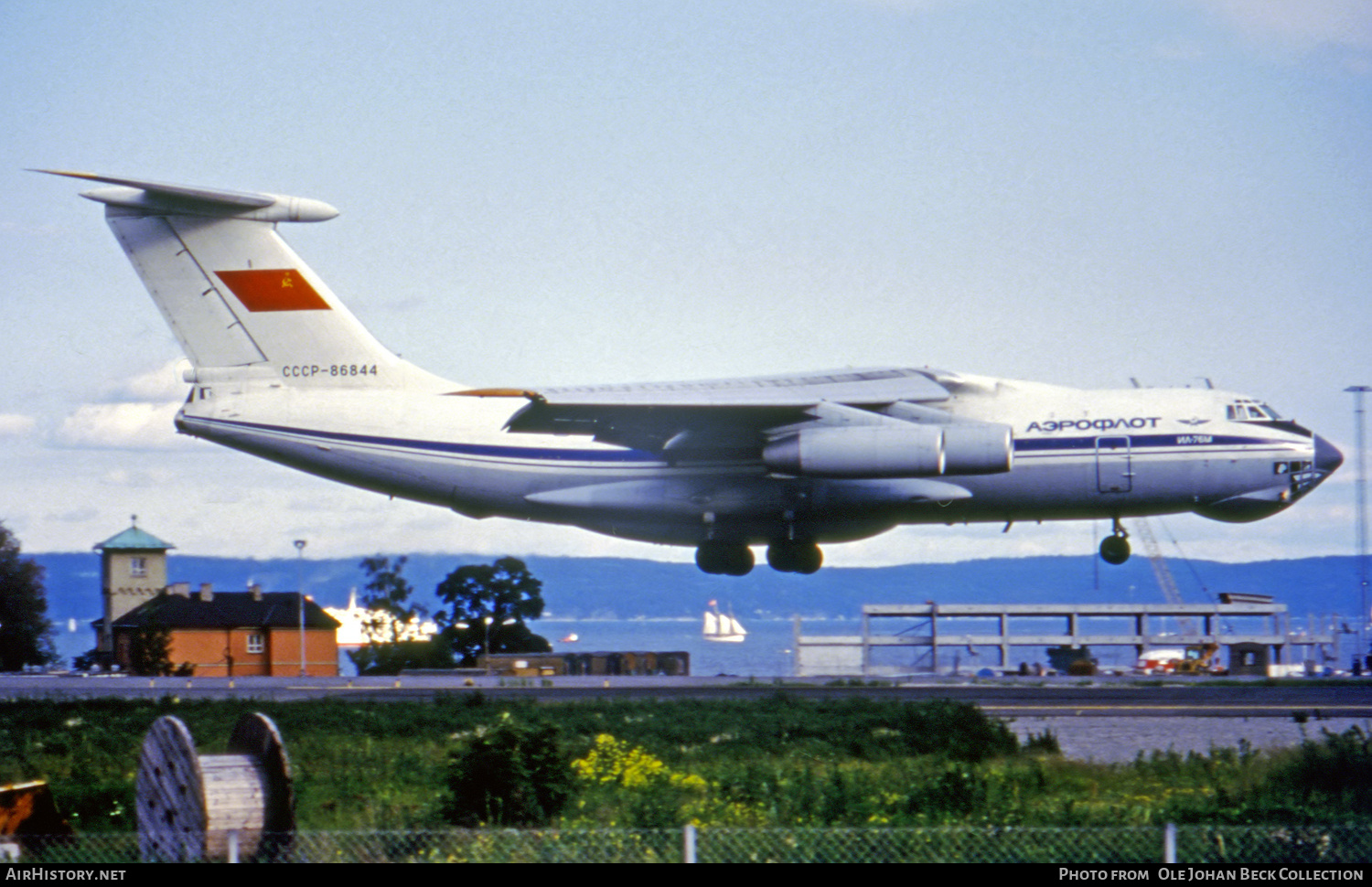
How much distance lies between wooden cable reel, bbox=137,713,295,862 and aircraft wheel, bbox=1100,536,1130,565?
16.7 meters

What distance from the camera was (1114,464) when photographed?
22828 millimetres

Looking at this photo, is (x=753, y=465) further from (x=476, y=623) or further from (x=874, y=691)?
(x=476, y=623)

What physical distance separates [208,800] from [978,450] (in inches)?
550

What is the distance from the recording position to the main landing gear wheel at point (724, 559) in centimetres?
2523

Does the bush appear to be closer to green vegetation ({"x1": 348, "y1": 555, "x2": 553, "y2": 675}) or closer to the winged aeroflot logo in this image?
the winged aeroflot logo

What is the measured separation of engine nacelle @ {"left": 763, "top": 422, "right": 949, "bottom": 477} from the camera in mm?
21984

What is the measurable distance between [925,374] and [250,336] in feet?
38.6

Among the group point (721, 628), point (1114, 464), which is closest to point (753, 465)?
point (1114, 464)

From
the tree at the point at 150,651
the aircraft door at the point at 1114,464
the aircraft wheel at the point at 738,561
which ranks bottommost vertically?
the tree at the point at 150,651

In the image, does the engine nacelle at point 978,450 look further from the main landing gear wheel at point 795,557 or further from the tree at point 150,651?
the tree at point 150,651

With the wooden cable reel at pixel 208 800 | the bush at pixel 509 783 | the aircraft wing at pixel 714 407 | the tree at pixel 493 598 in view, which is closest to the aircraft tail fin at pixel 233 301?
the aircraft wing at pixel 714 407

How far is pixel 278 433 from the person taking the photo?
24484mm

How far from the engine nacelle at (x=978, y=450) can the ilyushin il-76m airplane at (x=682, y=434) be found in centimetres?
3
